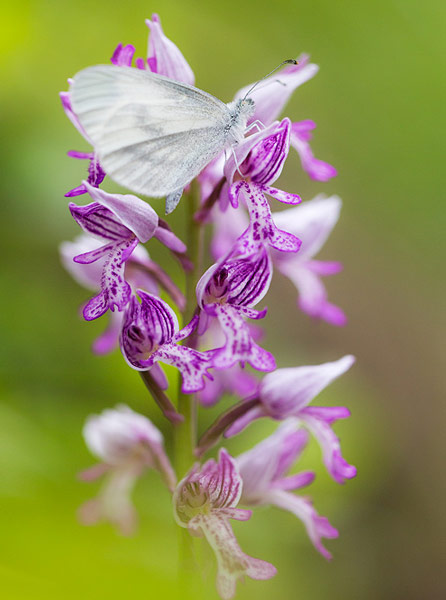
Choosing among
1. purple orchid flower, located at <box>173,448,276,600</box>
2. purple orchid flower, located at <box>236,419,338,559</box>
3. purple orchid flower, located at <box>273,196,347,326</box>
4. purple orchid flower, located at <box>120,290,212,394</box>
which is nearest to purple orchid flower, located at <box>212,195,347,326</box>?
purple orchid flower, located at <box>273,196,347,326</box>

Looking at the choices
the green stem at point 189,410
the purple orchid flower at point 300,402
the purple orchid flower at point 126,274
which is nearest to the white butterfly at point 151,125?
the green stem at point 189,410

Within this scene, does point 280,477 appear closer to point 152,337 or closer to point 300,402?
point 300,402

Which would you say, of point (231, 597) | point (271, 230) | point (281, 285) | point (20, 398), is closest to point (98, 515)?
point (20, 398)

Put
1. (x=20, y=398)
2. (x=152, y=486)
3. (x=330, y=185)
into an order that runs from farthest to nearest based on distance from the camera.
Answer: (x=330, y=185) → (x=152, y=486) → (x=20, y=398)

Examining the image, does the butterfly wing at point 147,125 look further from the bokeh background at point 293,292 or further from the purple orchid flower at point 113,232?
the bokeh background at point 293,292

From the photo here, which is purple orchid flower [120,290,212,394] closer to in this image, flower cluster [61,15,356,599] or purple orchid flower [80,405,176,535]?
flower cluster [61,15,356,599]

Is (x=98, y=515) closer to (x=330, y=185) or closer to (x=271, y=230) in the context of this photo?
(x=271, y=230)
